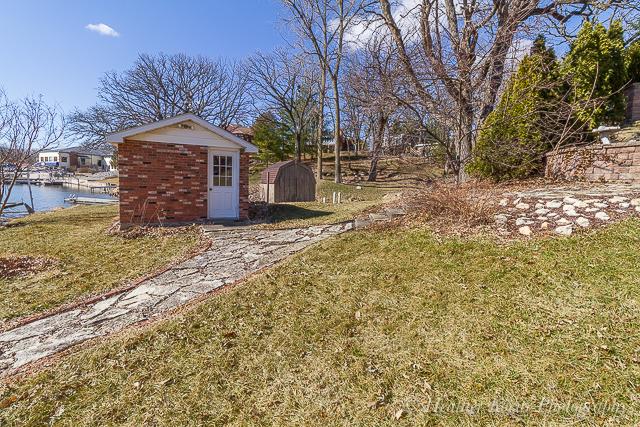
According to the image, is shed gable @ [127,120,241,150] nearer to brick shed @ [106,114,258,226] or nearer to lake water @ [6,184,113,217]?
brick shed @ [106,114,258,226]

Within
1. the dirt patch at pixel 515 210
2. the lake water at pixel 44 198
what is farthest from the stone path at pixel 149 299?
the lake water at pixel 44 198

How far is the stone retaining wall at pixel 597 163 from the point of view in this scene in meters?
5.49

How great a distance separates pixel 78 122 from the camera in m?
22.3

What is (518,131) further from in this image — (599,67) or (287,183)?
(287,183)

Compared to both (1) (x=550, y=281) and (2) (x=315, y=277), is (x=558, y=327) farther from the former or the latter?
(2) (x=315, y=277)

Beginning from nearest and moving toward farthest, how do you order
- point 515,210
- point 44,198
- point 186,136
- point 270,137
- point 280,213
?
point 515,210, point 186,136, point 280,213, point 44,198, point 270,137

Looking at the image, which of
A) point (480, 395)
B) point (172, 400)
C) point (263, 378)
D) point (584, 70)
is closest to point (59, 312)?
point (172, 400)

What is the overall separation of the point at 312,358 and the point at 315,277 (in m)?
1.35

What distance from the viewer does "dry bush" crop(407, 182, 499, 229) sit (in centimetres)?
425

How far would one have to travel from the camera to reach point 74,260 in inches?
212

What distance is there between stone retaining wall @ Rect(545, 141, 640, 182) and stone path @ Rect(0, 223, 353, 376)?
486 cm

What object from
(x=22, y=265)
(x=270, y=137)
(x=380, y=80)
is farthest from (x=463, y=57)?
(x=270, y=137)

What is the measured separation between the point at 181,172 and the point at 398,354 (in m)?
7.01

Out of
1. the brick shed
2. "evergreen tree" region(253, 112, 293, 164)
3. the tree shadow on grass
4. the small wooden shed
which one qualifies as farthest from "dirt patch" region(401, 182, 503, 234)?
"evergreen tree" region(253, 112, 293, 164)
